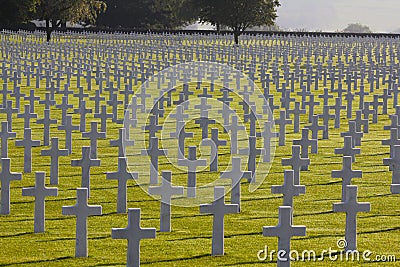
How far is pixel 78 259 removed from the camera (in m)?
9.30

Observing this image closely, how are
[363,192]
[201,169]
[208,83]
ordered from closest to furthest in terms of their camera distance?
[363,192], [201,169], [208,83]

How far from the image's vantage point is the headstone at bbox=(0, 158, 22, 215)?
35.1 feet

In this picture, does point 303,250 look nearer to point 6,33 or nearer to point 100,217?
point 100,217

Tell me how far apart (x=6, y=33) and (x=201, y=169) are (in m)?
46.2

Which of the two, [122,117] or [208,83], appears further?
[208,83]

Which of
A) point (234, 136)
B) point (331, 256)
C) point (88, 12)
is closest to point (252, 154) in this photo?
point (234, 136)

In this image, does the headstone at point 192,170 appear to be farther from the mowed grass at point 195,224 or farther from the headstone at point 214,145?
the headstone at point 214,145

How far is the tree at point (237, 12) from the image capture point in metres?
63.9

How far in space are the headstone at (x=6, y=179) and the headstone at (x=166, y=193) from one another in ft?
4.68

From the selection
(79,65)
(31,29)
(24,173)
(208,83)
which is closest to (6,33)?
(31,29)

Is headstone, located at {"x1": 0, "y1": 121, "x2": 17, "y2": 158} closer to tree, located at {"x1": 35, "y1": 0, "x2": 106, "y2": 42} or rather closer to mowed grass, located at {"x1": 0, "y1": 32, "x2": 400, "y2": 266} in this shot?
mowed grass, located at {"x1": 0, "y1": 32, "x2": 400, "y2": 266}

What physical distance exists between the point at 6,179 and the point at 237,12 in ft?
176

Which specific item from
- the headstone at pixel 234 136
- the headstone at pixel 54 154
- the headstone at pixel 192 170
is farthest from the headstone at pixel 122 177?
the headstone at pixel 234 136

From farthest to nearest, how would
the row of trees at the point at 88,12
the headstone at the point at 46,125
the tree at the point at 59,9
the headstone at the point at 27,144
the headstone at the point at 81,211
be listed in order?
the tree at the point at 59,9, the row of trees at the point at 88,12, the headstone at the point at 46,125, the headstone at the point at 27,144, the headstone at the point at 81,211
